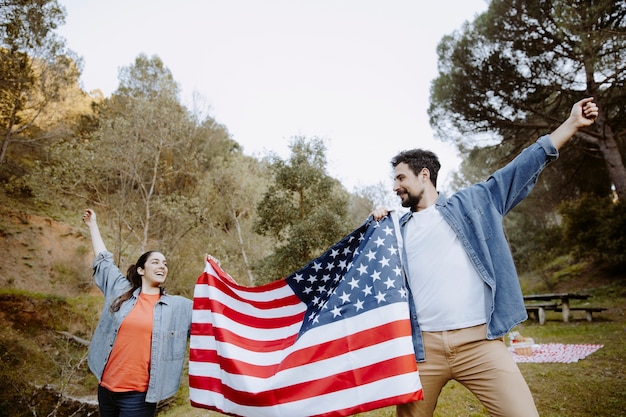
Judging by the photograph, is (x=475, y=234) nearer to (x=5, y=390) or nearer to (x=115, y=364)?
(x=115, y=364)

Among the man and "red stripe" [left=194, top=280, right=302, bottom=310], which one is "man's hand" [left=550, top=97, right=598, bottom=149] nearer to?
the man

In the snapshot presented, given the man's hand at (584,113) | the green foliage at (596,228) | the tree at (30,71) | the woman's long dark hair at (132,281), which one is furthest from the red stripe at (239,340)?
the green foliage at (596,228)

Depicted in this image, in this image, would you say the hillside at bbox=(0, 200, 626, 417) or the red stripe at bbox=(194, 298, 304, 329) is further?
the hillside at bbox=(0, 200, 626, 417)

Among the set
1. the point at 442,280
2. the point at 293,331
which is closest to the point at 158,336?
the point at 293,331

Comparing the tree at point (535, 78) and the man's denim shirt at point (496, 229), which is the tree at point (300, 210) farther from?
the man's denim shirt at point (496, 229)

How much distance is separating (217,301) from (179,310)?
0.35 m

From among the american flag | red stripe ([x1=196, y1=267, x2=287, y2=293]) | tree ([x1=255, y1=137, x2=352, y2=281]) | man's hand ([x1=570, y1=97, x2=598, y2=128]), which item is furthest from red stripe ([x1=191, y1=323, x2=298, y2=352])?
tree ([x1=255, y1=137, x2=352, y2=281])

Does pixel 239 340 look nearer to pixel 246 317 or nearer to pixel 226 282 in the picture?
pixel 246 317

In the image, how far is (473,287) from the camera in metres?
2.46

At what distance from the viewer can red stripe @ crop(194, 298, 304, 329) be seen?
10.5ft

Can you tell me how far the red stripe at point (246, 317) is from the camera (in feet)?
10.5

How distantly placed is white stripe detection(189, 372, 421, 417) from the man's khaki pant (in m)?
0.17

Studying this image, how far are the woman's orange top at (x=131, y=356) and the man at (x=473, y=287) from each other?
1932 millimetres

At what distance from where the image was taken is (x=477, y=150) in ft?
57.6
